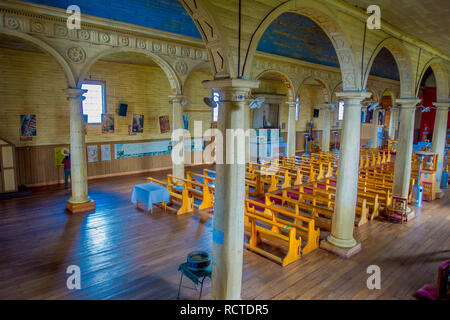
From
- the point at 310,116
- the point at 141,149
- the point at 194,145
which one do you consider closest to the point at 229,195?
the point at 141,149

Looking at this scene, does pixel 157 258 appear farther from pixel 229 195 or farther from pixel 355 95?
pixel 355 95

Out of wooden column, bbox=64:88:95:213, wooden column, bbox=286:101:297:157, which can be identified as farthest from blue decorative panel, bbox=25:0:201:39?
wooden column, bbox=286:101:297:157

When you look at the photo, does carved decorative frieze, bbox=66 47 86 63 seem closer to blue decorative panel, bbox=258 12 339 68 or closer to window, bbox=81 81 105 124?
window, bbox=81 81 105 124

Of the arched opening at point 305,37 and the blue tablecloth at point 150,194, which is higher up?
→ the arched opening at point 305,37

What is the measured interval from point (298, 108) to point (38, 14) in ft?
63.2

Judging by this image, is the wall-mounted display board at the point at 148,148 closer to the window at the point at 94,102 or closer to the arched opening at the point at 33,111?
the window at the point at 94,102

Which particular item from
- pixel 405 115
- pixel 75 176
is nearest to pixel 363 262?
pixel 405 115

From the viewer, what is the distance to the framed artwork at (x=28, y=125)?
12.0 metres

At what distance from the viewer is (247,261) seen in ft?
21.9

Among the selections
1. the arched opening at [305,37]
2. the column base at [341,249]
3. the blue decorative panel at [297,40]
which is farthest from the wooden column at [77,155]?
the blue decorative panel at [297,40]

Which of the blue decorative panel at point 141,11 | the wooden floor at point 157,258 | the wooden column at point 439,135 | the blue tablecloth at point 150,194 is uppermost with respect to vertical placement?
the blue decorative panel at point 141,11

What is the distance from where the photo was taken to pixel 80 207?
31.5ft

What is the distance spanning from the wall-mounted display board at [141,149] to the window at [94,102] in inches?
63.6

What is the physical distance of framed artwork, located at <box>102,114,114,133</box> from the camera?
46.3ft
